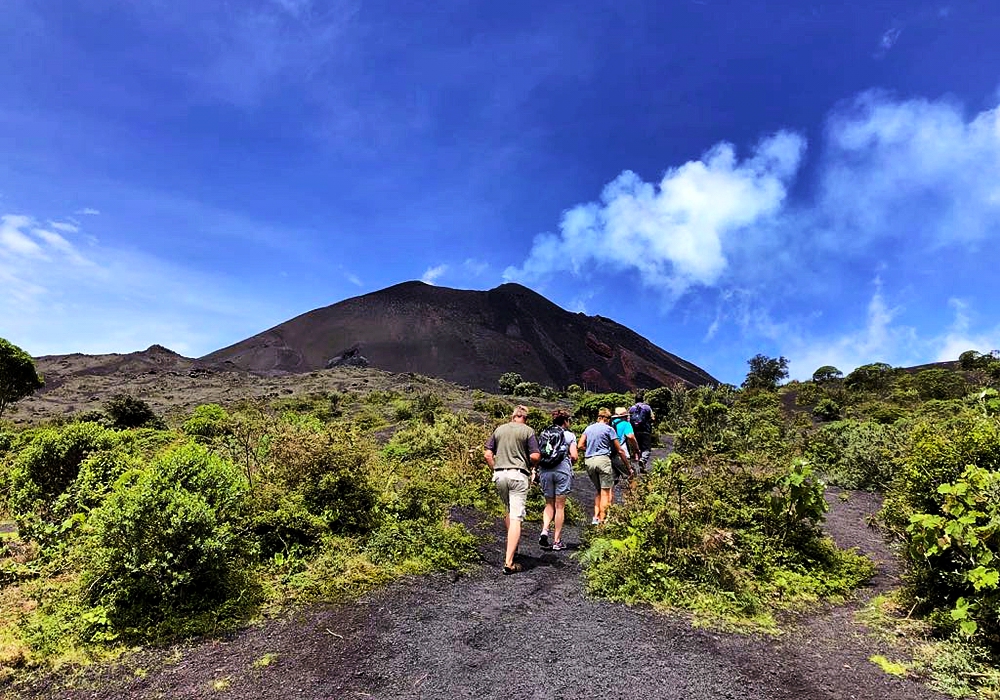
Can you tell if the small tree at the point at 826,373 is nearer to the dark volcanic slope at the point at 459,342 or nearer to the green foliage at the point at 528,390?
the green foliage at the point at 528,390

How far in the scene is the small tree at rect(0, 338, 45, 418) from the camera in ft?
86.4

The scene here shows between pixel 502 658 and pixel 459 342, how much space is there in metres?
102

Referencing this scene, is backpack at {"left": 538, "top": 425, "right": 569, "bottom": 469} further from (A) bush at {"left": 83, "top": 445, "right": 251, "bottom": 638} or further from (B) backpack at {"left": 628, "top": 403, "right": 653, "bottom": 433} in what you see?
(A) bush at {"left": 83, "top": 445, "right": 251, "bottom": 638}

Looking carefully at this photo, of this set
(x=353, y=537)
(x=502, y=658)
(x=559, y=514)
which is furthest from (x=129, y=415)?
(x=502, y=658)

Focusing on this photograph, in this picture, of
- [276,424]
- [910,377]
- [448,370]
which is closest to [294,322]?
[448,370]

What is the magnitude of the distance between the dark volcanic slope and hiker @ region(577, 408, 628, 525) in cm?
6813

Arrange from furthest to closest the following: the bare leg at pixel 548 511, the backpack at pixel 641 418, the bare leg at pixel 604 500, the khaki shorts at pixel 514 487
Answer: the backpack at pixel 641 418 → the bare leg at pixel 604 500 → the bare leg at pixel 548 511 → the khaki shorts at pixel 514 487

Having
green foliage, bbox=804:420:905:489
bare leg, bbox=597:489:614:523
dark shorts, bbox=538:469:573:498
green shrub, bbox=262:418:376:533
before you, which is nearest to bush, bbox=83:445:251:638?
green shrub, bbox=262:418:376:533

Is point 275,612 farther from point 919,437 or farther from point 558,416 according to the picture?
point 919,437

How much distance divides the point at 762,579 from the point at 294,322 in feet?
394

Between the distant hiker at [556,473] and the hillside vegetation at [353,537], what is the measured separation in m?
0.53

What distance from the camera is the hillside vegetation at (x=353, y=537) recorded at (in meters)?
4.19

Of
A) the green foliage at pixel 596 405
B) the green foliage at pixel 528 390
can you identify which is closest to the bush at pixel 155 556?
the green foliage at pixel 596 405

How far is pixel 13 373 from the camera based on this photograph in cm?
2677
